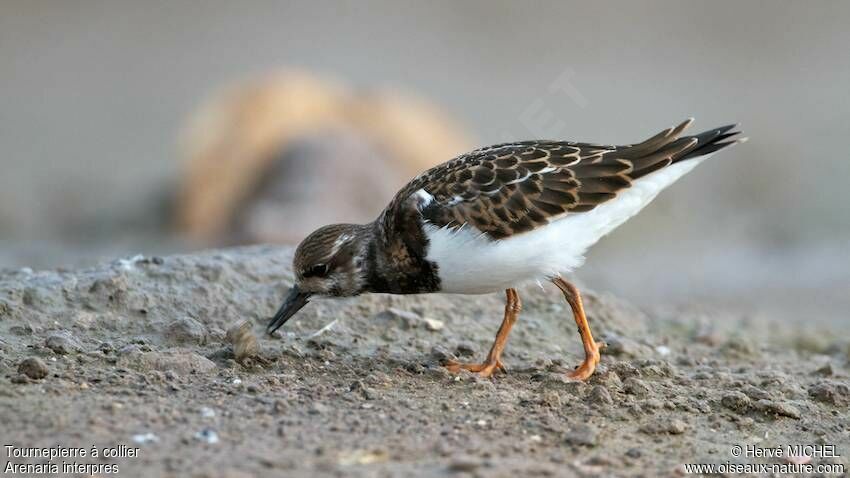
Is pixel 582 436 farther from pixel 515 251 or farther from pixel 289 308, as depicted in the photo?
pixel 289 308

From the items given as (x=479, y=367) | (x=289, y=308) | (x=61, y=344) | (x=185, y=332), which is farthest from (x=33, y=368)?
(x=479, y=367)

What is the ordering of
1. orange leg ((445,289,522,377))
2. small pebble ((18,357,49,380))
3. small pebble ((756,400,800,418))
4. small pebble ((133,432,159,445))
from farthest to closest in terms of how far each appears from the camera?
orange leg ((445,289,522,377)) → small pebble ((756,400,800,418)) → small pebble ((18,357,49,380)) → small pebble ((133,432,159,445))

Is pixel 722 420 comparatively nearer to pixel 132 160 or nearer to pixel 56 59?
pixel 132 160

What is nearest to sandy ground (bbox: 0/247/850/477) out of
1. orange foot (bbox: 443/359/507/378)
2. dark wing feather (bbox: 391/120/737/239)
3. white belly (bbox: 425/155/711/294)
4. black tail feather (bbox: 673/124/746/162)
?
orange foot (bbox: 443/359/507/378)

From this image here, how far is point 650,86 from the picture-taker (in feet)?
67.3

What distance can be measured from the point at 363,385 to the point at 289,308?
3.13 feet

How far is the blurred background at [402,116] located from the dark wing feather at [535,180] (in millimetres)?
3676

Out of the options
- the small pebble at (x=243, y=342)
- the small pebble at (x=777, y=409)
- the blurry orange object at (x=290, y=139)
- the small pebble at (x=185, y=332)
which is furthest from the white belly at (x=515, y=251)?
the blurry orange object at (x=290, y=139)

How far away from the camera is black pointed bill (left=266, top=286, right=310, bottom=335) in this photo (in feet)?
21.8

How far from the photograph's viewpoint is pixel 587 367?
6461 millimetres

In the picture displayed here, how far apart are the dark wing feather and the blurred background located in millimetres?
3676

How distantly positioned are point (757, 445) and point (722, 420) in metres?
0.29

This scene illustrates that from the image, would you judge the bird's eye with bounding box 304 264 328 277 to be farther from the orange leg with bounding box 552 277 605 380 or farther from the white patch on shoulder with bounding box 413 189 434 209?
the orange leg with bounding box 552 277 605 380

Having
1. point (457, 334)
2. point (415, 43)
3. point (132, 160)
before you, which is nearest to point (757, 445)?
point (457, 334)
